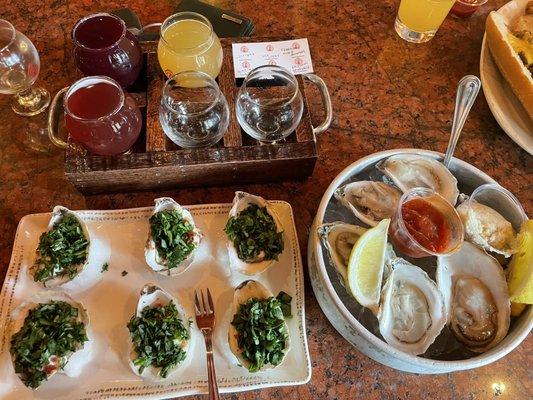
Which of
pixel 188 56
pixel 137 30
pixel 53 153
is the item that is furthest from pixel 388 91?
pixel 53 153

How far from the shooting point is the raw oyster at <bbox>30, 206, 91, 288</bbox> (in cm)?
84

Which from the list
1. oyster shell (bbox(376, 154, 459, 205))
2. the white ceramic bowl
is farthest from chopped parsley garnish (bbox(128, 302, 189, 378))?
oyster shell (bbox(376, 154, 459, 205))

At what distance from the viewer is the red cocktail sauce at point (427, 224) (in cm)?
84

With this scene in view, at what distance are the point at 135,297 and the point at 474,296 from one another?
0.61 metres

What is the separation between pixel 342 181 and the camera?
900 mm

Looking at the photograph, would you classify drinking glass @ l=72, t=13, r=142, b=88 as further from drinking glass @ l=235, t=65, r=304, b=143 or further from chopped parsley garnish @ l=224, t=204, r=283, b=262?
chopped parsley garnish @ l=224, t=204, r=283, b=262

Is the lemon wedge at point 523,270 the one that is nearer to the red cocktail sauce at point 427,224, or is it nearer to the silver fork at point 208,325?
the red cocktail sauce at point 427,224

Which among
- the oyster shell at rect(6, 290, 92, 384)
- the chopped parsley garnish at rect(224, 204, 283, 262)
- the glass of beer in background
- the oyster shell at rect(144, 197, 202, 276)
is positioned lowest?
the oyster shell at rect(6, 290, 92, 384)

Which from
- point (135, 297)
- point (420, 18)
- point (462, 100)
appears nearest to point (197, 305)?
point (135, 297)

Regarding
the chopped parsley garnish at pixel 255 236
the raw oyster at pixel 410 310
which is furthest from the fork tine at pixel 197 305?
the raw oyster at pixel 410 310

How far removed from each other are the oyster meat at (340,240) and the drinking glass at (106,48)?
518 millimetres

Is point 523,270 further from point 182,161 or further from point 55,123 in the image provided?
point 55,123

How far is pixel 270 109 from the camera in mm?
973

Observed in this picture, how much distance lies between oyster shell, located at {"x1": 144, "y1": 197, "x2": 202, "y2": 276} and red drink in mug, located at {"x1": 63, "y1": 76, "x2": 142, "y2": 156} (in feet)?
0.46
